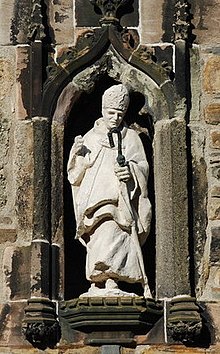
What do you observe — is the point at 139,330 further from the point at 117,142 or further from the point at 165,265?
the point at 117,142

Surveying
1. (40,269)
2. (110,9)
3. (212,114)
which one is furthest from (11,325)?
(110,9)

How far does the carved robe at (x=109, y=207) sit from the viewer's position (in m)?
12.7

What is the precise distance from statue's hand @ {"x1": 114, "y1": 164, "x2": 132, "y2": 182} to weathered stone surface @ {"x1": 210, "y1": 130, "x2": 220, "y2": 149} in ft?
2.37

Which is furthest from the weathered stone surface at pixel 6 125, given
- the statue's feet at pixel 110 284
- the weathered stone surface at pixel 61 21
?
the statue's feet at pixel 110 284

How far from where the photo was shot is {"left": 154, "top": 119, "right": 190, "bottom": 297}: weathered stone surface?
42.1 feet

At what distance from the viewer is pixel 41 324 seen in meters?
12.6

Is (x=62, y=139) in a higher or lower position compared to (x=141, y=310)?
higher

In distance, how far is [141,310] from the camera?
12.6 metres

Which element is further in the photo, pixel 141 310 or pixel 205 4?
pixel 205 4

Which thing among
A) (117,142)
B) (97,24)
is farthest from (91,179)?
(97,24)

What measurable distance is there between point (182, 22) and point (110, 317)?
2.21 meters

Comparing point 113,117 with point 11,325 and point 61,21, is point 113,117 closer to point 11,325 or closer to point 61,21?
point 61,21

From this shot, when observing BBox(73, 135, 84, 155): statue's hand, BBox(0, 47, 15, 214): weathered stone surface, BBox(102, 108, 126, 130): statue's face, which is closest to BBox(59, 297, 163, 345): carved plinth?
BBox(0, 47, 15, 214): weathered stone surface

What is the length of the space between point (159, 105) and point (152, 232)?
2.95 feet
